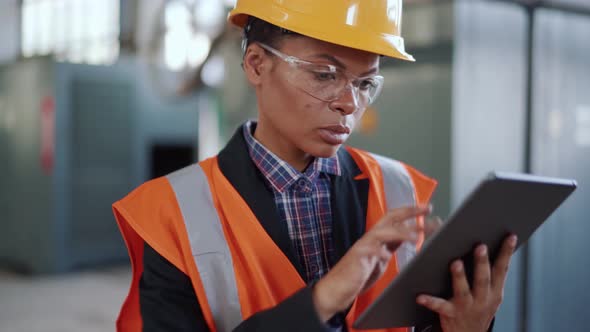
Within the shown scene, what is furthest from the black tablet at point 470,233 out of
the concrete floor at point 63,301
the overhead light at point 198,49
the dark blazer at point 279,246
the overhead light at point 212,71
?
the overhead light at point 212,71

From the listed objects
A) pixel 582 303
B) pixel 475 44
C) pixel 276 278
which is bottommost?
pixel 582 303

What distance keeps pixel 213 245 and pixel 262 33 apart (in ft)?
1.43

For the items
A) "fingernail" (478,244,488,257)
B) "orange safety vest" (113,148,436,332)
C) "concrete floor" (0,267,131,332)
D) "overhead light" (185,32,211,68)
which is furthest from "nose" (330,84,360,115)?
"overhead light" (185,32,211,68)

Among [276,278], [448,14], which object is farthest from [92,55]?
[276,278]

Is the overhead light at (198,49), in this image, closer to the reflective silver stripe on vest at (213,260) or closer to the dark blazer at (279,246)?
the dark blazer at (279,246)

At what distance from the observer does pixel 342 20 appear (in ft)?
3.76

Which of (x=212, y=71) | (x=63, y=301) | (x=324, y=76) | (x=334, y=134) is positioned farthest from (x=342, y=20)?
(x=212, y=71)

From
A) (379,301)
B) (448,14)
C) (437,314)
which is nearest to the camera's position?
(379,301)

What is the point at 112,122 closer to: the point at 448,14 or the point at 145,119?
the point at 145,119

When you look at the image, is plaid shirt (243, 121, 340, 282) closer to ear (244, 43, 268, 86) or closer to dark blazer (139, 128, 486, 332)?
dark blazer (139, 128, 486, 332)

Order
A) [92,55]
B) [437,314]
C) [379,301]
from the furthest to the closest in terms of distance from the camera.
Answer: [92,55] → [437,314] → [379,301]

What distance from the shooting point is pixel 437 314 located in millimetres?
1126

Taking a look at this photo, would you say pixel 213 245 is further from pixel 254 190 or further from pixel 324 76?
pixel 324 76

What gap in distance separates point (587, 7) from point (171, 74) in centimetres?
456
